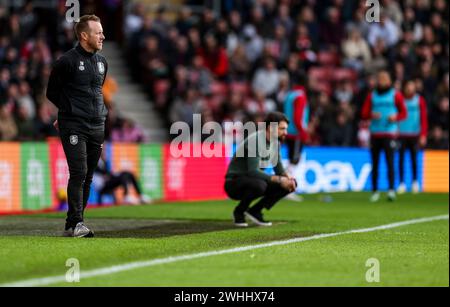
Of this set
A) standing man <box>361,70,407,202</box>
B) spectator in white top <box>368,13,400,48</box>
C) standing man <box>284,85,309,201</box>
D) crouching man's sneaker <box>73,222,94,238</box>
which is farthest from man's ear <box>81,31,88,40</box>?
spectator in white top <box>368,13,400,48</box>

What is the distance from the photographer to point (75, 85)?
11555mm

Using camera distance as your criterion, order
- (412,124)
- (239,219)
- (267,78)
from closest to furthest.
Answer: (239,219) < (412,124) < (267,78)

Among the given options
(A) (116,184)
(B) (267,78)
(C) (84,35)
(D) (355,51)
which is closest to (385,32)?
(D) (355,51)

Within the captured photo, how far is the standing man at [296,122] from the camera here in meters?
20.4

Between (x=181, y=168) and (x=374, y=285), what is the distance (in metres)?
14.3

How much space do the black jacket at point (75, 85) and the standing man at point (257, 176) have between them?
8.11 ft

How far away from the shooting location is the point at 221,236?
12.1 metres

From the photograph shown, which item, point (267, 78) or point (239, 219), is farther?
point (267, 78)

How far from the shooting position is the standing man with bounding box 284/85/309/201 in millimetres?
20422

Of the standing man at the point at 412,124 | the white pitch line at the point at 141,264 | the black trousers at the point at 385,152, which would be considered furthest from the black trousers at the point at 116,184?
the white pitch line at the point at 141,264

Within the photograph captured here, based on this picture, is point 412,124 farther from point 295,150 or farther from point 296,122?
point 296,122

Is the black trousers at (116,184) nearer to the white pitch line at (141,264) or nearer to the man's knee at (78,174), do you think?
the white pitch line at (141,264)

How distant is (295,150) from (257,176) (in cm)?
733
